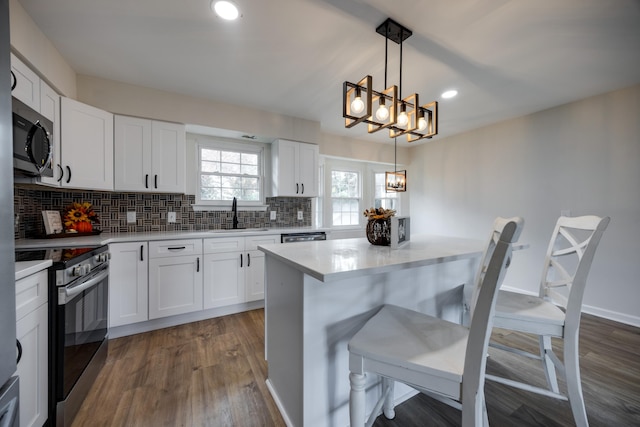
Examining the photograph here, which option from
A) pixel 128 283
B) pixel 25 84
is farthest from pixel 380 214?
pixel 25 84

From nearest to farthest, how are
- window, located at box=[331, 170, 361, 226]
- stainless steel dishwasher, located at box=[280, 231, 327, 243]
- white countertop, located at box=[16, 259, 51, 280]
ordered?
white countertop, located at box=[16, 259, 51, 280], stainless steel dishwasher, located at box=[280, 231, 327, 243], window, located at box=[331, 170, 361, 226]

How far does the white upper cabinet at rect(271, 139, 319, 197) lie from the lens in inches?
135

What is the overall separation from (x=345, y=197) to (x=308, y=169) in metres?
1.39

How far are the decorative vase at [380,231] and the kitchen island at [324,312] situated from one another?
0.10 metres

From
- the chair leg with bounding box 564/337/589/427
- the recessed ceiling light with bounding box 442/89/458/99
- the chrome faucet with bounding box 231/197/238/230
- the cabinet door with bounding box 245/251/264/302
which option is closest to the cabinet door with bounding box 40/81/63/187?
the chrome faucet with bounding box 231/197/238/230

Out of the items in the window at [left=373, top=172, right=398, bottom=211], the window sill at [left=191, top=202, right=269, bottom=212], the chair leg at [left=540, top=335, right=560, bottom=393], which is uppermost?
the window at [left=373, top=172, right=398, bottom=211]

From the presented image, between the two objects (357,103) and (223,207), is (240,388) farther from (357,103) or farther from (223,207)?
(223,207)

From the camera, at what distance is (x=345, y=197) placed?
15.8 feet

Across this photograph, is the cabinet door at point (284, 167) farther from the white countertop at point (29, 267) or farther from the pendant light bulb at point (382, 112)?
the white countertop at point (29, 267)

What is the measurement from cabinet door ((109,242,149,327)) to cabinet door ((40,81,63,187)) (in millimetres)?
692

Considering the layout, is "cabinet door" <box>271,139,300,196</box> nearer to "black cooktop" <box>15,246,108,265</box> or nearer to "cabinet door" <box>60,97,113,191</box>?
"cabinet door" <box>60,97,113,191</box>

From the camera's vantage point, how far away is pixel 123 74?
2420mm

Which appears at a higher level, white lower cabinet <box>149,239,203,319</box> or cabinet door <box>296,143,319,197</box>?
cabinet door <box>296,143,319,197</box>

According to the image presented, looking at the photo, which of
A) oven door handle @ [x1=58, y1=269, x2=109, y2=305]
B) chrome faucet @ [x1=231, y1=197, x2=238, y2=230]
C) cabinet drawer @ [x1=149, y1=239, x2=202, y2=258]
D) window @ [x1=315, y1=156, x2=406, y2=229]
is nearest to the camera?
oven door handle @ [x1=58, y1=269, x2=109, y2=305]
